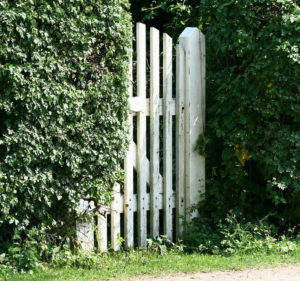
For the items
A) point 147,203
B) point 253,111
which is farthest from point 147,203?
point 253,111

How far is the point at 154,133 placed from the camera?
6.12 meters

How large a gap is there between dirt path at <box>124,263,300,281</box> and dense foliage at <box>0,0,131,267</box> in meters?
1.01

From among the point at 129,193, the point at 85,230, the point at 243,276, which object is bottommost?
the point at 243,276

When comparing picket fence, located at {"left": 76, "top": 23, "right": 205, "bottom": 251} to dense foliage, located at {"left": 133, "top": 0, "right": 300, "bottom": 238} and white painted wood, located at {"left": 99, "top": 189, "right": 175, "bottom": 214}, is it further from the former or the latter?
dense foliage, located at {"left": 133, "top": 0, "right": 300, "bottom": 238}

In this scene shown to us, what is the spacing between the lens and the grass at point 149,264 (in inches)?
193

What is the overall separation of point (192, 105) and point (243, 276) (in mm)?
2062

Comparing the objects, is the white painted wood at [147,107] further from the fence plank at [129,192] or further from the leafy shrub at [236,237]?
the leafy shrub at [236,237]

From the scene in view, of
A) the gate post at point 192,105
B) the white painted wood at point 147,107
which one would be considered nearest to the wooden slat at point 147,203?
the gate post at point 192,105

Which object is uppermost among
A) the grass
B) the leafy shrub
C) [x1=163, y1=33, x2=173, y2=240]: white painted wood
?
[x1=163, y1=33, x2=173, y2=240]: white painted wood

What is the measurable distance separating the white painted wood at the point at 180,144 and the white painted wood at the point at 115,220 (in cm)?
76

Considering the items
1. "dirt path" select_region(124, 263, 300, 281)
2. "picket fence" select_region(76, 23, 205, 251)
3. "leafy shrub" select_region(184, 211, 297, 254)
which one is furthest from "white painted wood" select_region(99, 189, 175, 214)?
"dirt path" select_region(124, 263, 300, 281)

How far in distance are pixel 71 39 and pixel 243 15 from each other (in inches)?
73.4

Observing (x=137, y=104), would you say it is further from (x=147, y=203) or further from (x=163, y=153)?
(x=147, y=203)

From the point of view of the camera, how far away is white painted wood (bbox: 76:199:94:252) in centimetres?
556
